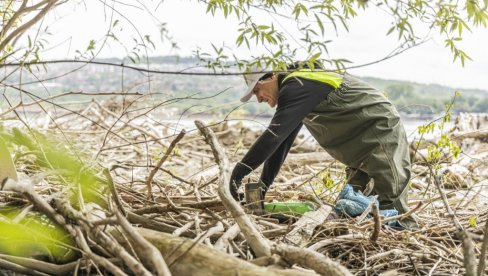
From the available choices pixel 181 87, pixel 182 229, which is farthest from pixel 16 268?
pixel 181 87

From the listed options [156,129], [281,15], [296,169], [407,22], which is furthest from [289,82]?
[156,129]

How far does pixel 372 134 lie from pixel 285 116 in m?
0.68

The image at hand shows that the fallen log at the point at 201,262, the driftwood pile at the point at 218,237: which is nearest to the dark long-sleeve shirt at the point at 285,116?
the driftwood pile at the point at 218,237

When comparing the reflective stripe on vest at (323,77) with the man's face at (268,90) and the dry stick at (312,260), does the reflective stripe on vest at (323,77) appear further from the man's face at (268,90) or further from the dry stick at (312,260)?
the dry stick at (312,260)

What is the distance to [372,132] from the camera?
4.14 meters

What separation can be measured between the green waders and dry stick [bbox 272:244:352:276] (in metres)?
1.86

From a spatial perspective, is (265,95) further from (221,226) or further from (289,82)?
(221,226)

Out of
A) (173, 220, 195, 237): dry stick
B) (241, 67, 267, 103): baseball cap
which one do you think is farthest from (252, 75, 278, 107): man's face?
(173, 220, 195, 237): dry stick

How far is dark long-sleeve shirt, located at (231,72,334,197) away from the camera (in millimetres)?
3848

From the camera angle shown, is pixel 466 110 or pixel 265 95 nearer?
pixel 265 95

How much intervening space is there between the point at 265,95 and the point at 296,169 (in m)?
3.22

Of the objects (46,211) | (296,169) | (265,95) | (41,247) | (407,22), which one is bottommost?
(296,169)

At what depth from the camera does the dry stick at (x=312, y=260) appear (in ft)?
7.39

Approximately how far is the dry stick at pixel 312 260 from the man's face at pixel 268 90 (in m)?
2.00
